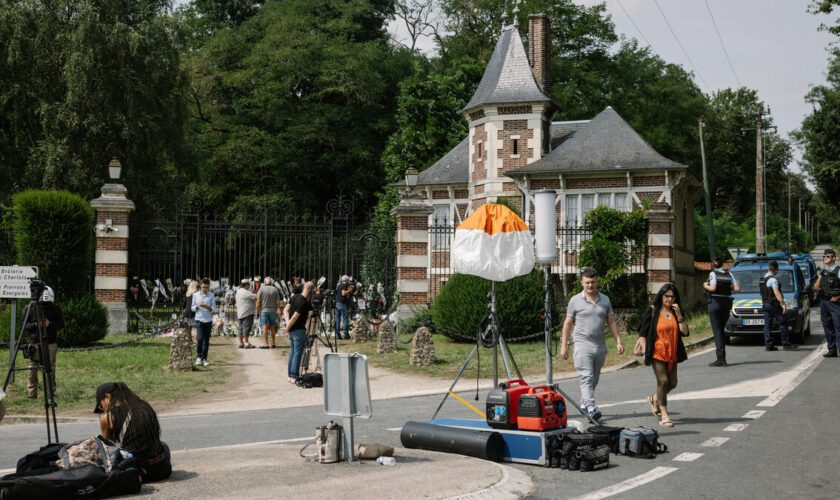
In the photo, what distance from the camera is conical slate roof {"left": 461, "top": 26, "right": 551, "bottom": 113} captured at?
125ft

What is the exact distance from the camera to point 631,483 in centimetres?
775

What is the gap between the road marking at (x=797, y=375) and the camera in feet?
41.6

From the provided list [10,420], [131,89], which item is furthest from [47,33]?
[10,420]

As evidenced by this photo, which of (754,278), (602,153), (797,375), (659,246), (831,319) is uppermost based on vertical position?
(602,153)

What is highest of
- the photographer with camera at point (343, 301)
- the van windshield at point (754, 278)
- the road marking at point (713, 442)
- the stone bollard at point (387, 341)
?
the van windshield at point (754, 278)

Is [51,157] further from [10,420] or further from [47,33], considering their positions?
[10,420]

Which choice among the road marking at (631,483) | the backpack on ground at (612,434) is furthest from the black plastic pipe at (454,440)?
the road marking at (631,483)

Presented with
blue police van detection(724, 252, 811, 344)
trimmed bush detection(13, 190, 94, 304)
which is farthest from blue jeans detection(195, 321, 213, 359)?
blue police van detection(724, 252, 811, 344)

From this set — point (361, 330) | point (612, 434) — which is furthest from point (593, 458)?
point (361, 330)

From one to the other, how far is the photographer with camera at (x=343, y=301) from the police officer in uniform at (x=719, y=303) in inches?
412

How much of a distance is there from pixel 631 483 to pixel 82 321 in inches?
638

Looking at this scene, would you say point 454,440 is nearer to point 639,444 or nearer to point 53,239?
point 639,444

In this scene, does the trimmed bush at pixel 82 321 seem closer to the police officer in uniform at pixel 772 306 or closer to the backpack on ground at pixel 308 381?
the backpack on ground at pixel 308 381

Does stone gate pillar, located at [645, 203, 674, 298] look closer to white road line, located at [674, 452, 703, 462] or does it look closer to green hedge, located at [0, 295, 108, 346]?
green hedge, located at [0, 295, 108, 346]
